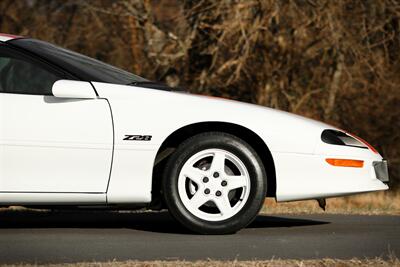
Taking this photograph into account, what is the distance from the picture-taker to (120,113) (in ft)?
21.0

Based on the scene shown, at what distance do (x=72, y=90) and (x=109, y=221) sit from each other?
5.56 ft

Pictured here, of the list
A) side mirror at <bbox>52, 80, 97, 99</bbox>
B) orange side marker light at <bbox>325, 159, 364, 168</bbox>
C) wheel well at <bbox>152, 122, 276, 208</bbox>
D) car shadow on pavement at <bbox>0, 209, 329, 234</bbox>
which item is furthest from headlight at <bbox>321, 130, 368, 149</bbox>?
side mirror at <bbox>52, 80, 97, 99</bbox>

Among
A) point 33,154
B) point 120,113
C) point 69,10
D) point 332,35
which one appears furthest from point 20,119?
point 69,10

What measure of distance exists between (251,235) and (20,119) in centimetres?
182

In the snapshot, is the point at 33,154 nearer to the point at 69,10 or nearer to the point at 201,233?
the point at 201,233

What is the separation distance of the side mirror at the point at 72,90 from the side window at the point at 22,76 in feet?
0.43

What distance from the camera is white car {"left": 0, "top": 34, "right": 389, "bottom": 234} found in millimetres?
6324

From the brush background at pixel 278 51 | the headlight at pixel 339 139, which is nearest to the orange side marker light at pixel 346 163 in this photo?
the headlight at pixel 339 139

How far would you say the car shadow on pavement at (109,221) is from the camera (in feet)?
23.6

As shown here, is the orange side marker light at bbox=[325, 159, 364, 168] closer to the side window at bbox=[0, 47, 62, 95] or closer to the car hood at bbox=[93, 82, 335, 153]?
the car hood at bbox=[93, 82, 335, 153]

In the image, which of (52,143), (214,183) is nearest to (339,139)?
(214,183)

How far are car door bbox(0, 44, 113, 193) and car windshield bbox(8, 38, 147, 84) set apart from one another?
266 mm

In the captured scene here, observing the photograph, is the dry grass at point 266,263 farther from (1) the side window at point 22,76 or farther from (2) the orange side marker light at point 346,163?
(1) the side window at point 22,76

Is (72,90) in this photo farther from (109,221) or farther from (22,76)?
(109,221)
